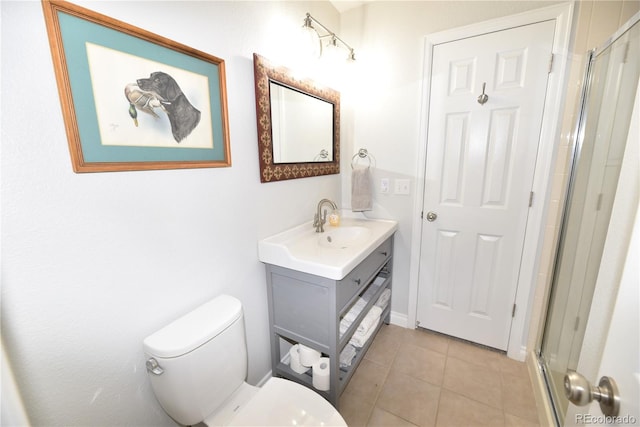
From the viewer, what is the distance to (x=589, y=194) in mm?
1314

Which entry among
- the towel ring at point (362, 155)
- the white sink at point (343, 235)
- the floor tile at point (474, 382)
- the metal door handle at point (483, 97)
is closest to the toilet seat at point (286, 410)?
the white sink at point (343, 235)

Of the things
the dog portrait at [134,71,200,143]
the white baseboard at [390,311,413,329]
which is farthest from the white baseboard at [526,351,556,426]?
the dog portrait at [134,71,200,143]

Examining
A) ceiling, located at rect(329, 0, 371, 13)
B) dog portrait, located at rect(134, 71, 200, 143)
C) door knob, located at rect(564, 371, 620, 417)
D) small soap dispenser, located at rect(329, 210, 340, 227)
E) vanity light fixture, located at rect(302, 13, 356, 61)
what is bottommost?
door knob, located at rect(564, 371, 620, 417)

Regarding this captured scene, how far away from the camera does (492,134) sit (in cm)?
164

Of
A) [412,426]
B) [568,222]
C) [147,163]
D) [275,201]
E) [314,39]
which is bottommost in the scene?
[412,426]

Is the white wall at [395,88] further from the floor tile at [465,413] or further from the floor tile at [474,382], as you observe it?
the floor tile at [465,413]

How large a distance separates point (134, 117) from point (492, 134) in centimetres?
185

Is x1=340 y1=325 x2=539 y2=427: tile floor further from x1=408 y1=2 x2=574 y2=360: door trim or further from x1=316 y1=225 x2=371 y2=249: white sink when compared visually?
x1=316 y1=225 x2=371 y2=249: white sink

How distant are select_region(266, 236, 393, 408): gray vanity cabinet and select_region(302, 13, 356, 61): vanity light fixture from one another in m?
1.34

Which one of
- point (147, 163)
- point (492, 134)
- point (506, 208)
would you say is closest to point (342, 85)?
point (492, 134)

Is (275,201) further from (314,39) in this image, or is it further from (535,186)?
(535,186)

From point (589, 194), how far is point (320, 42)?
5.54 ft

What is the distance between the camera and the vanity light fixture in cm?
156

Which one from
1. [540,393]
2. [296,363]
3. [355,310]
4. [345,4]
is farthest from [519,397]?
[345,4]
